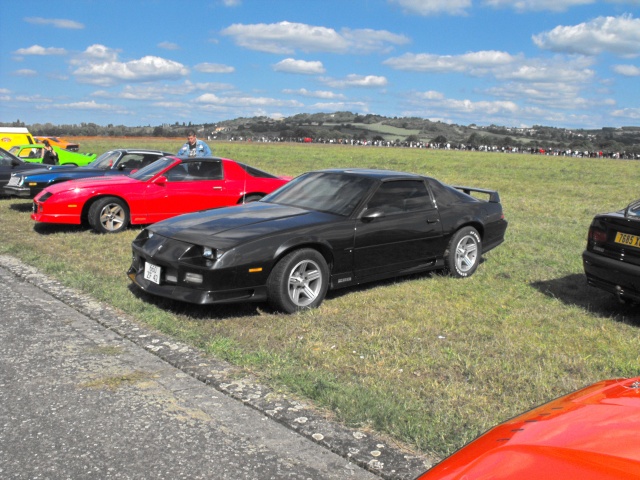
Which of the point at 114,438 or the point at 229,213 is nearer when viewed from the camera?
the point at 114,438

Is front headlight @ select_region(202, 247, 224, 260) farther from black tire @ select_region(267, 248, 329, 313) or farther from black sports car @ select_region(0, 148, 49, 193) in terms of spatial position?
black sports car @ select_region(0, 148, 49, 193)

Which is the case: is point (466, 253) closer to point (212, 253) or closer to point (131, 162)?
point (212, 253)

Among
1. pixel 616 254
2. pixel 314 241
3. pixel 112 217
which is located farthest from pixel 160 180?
pixel 616 254

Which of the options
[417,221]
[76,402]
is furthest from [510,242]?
[76,402]

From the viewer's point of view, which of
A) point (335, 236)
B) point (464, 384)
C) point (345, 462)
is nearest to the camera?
point (345, 462)

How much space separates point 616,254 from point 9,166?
43.2 feet

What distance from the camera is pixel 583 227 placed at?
460 inches

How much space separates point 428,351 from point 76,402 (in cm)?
250

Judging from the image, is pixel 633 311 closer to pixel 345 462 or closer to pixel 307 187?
pixel 307 187

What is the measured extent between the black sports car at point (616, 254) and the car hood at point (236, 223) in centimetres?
254

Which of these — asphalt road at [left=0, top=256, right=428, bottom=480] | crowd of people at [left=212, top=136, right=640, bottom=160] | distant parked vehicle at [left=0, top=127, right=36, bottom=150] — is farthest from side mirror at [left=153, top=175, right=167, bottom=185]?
crowd of people at [left=212, top=136, right=640, bottom=160]

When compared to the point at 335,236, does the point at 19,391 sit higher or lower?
lower

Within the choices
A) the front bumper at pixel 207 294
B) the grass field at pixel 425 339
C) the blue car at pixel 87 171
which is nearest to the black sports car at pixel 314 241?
the front bumper at pixel 207 294

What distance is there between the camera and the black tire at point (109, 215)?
32.3 feet
